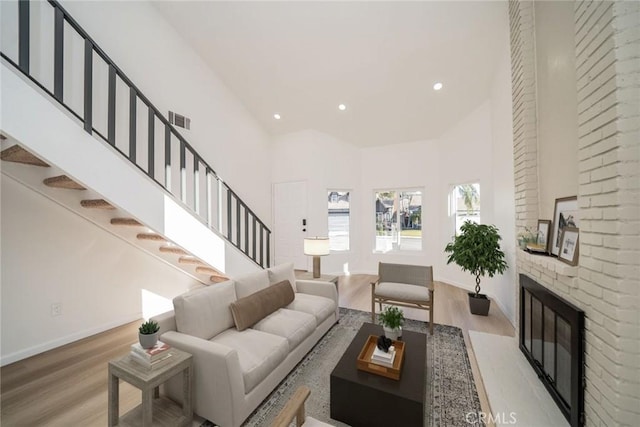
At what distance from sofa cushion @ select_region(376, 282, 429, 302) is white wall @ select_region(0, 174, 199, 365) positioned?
3364 mm

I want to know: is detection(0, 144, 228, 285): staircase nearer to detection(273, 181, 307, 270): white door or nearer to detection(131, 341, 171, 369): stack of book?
detection(131, 341, 171, 369): stack of book

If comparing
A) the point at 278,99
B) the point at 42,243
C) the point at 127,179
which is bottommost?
the point at 42,243

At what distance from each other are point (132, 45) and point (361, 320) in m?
4.95

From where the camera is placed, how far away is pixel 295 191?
18.7 ft

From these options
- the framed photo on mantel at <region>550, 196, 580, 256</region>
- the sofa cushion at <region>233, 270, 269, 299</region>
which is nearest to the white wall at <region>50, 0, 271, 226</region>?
the sofa cushion at <region>233, 270, 269, 299</region>

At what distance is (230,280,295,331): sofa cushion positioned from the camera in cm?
216

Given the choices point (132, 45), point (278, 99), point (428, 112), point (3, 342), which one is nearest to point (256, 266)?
point (3, 342)

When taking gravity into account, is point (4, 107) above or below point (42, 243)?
above

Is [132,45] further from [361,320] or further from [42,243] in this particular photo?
[361,320]

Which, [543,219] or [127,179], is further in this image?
[543,219]

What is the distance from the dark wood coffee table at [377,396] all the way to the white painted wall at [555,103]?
1907mm

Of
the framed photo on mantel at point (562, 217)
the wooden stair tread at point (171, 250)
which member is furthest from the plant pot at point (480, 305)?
the wooden stair tread at point (171, 250)

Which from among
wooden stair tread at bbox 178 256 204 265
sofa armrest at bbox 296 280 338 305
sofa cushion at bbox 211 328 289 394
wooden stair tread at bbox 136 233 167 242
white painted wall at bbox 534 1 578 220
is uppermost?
white painted wall at bbox 534 1 578 220

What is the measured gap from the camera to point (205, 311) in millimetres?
1978
